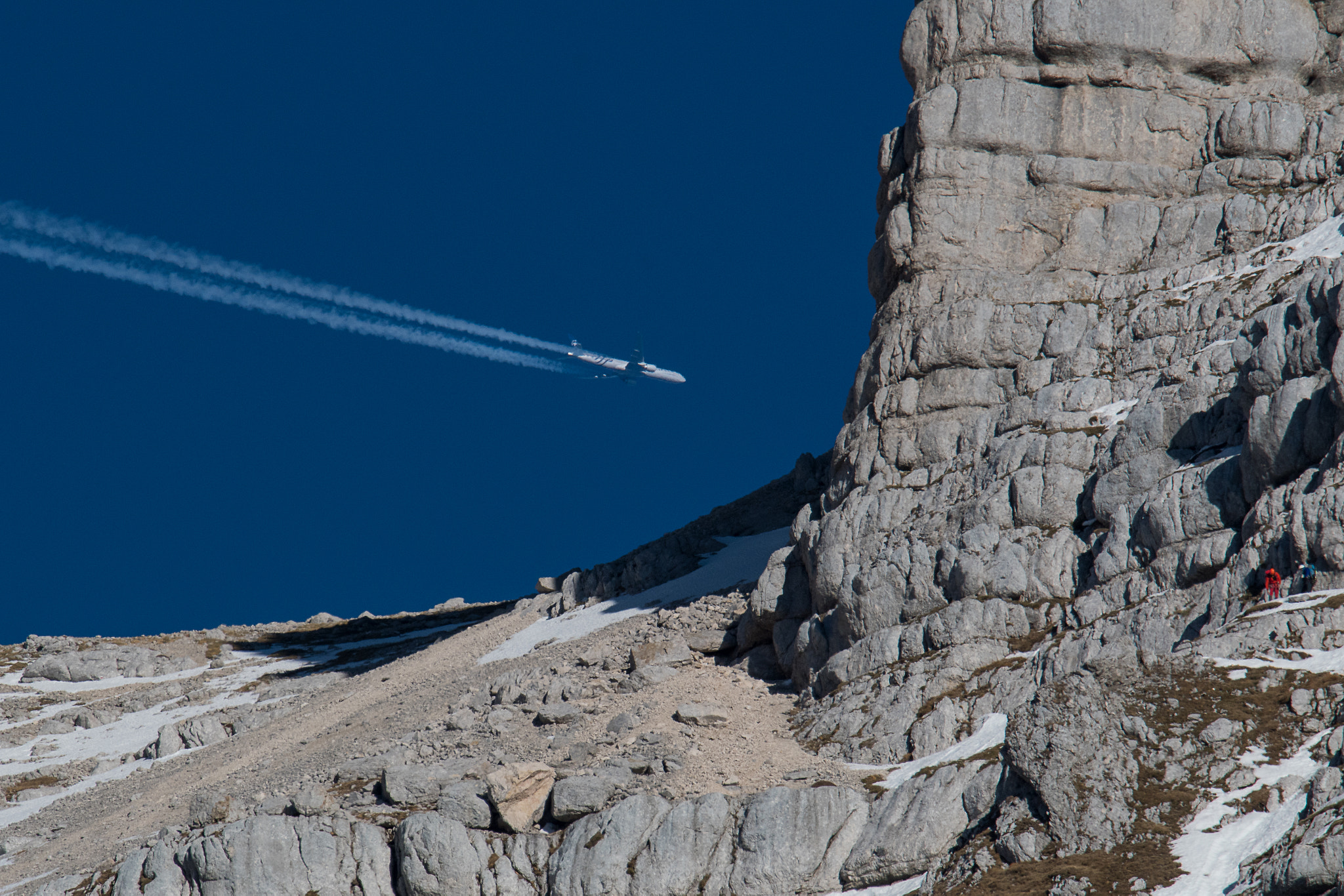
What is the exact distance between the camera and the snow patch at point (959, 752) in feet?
162

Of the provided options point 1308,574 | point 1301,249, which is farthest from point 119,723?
point 1301,249

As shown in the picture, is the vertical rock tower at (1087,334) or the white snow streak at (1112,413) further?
the white snow streak at (1112,413)

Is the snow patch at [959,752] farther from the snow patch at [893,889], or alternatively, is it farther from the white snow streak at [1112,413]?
the white snow streak at [1112,413]

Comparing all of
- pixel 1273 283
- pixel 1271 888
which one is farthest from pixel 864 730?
pixel 1273 283

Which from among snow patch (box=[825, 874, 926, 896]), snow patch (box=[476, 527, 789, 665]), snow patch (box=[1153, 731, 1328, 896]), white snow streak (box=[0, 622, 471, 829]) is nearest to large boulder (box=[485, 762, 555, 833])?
snow patch (box=[825, 874, 926, 896])

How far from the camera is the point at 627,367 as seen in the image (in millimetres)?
148750

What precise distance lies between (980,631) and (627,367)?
307 ft

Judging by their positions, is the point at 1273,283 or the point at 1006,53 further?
the point at 1006,53

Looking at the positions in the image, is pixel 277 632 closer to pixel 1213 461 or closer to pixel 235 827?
pixel 235 827

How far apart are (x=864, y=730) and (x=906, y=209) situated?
37.4 metres

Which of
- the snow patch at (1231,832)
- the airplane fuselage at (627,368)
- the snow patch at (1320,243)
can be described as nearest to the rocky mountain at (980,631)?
the snow patch at (1231,832)

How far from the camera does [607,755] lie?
2253 inches

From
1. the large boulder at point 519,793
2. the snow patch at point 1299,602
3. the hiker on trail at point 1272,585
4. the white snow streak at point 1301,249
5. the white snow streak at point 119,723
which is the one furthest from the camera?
the white snow streak at point 119,723

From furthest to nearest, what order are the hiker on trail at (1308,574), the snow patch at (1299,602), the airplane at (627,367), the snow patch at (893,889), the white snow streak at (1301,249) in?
the airplane at (627,367) → the white snow streak at (1301,249) → the hiker on trail at (1308,574) → the snow patch at (1299,602) → the snow patch at (893,889)
